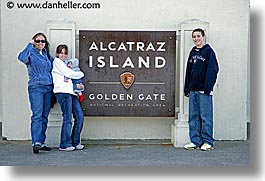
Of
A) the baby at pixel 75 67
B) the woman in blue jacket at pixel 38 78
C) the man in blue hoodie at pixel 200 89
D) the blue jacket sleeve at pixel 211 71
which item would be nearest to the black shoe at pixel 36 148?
the woman in blue jacket at pixel 38 78

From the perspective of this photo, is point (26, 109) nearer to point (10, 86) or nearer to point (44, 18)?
point (10, 86)

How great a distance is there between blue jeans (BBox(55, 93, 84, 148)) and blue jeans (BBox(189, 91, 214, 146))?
5.01 feet

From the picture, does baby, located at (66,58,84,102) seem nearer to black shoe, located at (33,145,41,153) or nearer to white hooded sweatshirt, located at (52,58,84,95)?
white hooded sweatshirt, located at (52,58,84,95)

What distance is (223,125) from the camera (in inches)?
360

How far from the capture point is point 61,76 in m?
8.12

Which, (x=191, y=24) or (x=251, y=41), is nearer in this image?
(x=191, y=24)

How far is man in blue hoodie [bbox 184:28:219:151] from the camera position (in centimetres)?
810

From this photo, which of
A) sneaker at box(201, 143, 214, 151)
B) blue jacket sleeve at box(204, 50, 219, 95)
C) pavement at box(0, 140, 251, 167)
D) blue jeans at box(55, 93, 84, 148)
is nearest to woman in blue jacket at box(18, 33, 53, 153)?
blue jeans at box(55, 93, 84, 148)

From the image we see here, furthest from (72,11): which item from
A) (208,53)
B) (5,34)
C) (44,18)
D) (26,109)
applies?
(208,53)

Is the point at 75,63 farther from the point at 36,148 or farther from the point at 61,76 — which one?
the point at 36,148

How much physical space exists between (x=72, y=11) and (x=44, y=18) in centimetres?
43

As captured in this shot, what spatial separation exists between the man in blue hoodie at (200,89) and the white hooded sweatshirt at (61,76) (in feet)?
5.27

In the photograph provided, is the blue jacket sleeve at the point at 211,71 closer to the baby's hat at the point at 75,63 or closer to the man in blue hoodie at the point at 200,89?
the man in blue hoodie at the point at 200,89

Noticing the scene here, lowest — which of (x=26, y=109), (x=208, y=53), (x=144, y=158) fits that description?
(x=144, y=158)
